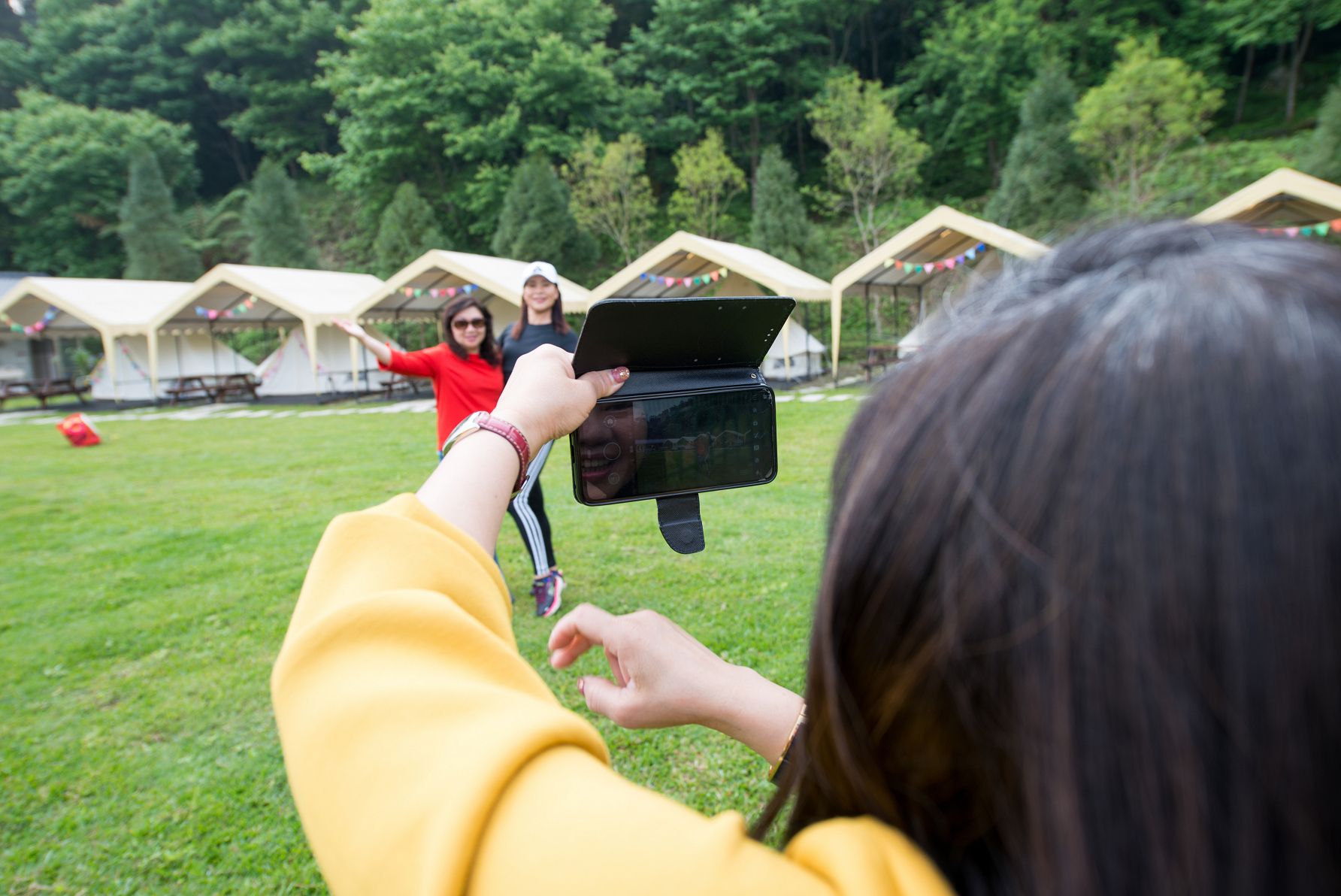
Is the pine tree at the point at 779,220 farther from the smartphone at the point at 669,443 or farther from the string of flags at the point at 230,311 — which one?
the smartphone at the point at 669,443

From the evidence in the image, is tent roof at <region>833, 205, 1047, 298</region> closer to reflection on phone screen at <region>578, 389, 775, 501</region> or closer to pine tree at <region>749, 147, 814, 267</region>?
pine tree at <region>749, 147, 814, 267</region>

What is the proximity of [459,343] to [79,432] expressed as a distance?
1097 cm

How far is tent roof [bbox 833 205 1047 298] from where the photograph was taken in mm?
14234

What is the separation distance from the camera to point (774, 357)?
1748 centimetres

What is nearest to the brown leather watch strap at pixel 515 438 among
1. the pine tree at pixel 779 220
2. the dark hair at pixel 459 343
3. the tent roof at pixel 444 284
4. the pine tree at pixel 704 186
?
the dark hair at pixel 459 343

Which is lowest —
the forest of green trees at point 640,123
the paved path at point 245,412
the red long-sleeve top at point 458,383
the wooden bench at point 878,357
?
the paved path at point 245,412

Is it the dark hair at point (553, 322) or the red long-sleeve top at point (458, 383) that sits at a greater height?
the dark hair at point (553, 322)

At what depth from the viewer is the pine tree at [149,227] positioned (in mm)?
33188

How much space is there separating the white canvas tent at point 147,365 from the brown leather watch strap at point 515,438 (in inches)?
836

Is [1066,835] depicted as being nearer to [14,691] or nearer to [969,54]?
[14,691]

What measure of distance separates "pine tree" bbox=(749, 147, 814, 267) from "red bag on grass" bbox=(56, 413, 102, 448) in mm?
18827

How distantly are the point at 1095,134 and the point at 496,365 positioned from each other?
21446 mm

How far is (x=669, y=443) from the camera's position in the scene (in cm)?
110

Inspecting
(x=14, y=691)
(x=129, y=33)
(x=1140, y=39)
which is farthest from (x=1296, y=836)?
(x=129, y=33)
